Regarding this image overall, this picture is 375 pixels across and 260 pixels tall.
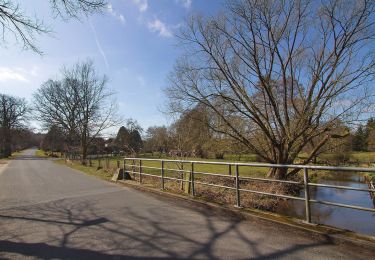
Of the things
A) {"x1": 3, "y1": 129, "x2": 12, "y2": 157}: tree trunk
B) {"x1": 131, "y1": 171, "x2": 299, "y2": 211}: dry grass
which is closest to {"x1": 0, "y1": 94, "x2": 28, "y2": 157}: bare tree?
{"x1": 3, "y1": 129, "x2": 12, "y2": 157}: tree trunk

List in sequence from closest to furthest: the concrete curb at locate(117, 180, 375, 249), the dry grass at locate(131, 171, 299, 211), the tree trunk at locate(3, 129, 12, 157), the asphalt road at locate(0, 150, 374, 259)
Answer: the asphalt road at locate(0, 150, 374, 259), the concrete curb at locate(117, 180, 375, 249), the dry grass at locate(131, 171, 299, 211), the tree trunk at locate(3, 129, 12, 157)

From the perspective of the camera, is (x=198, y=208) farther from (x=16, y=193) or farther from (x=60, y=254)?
(x=16, y=193)

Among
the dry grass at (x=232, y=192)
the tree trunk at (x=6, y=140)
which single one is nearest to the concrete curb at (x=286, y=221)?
the dry grass at (x=232, y=192)

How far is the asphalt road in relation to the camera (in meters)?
4.70

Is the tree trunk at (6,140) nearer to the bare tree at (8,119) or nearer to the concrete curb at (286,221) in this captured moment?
the bare tree at (8,119)

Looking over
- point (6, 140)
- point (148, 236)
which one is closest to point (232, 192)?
point (148, 236)

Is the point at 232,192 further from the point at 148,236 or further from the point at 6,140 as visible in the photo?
the point at 6,140

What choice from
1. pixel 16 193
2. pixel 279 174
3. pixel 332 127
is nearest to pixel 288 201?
pixel 279 174

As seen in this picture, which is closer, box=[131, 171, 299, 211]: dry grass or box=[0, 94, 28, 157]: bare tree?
box=[131, 171, 299, 211]: dry grass

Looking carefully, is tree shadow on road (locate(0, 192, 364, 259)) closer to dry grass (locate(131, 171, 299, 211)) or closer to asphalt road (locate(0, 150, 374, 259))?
asphalt road (locate(0, 150, 374, 259))

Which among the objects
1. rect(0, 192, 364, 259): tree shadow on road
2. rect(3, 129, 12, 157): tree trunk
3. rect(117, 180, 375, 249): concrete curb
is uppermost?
→ rect(3, 129, 12, 157): tree trunk

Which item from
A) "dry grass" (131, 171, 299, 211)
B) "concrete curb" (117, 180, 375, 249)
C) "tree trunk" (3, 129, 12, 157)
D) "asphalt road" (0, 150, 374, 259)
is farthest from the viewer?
"tree trunk" (3, 129, 12, 157)

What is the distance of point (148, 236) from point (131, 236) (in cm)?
31

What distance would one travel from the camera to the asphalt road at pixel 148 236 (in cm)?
470
